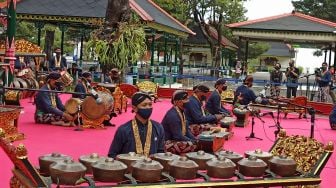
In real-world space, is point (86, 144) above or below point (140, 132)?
below

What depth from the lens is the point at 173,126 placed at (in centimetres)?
772

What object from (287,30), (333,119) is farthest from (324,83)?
(287,30)

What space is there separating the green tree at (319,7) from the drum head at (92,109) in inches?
1303

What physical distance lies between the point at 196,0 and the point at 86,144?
24630mm

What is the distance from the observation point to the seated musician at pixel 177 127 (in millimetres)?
7566

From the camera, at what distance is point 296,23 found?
24.0 meters

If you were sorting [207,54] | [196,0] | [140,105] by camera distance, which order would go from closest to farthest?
[140,105], [196,0], [207,54]

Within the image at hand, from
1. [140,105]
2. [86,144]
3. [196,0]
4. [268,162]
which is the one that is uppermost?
[196,0]

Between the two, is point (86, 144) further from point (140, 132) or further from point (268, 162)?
point (268, 162)

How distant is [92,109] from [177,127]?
4004 millimetres

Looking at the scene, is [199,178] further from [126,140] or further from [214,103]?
[214,103]

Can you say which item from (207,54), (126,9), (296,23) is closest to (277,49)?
(207,54)

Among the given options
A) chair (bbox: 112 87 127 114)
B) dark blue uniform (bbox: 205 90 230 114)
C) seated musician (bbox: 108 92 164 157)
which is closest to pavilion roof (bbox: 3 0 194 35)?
chair (bbox: 112 87 127 114)

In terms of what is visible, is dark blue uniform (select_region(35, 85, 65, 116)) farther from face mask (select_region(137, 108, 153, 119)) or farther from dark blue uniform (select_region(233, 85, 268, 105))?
face mask (select_region(137, 108, 153, 119))
